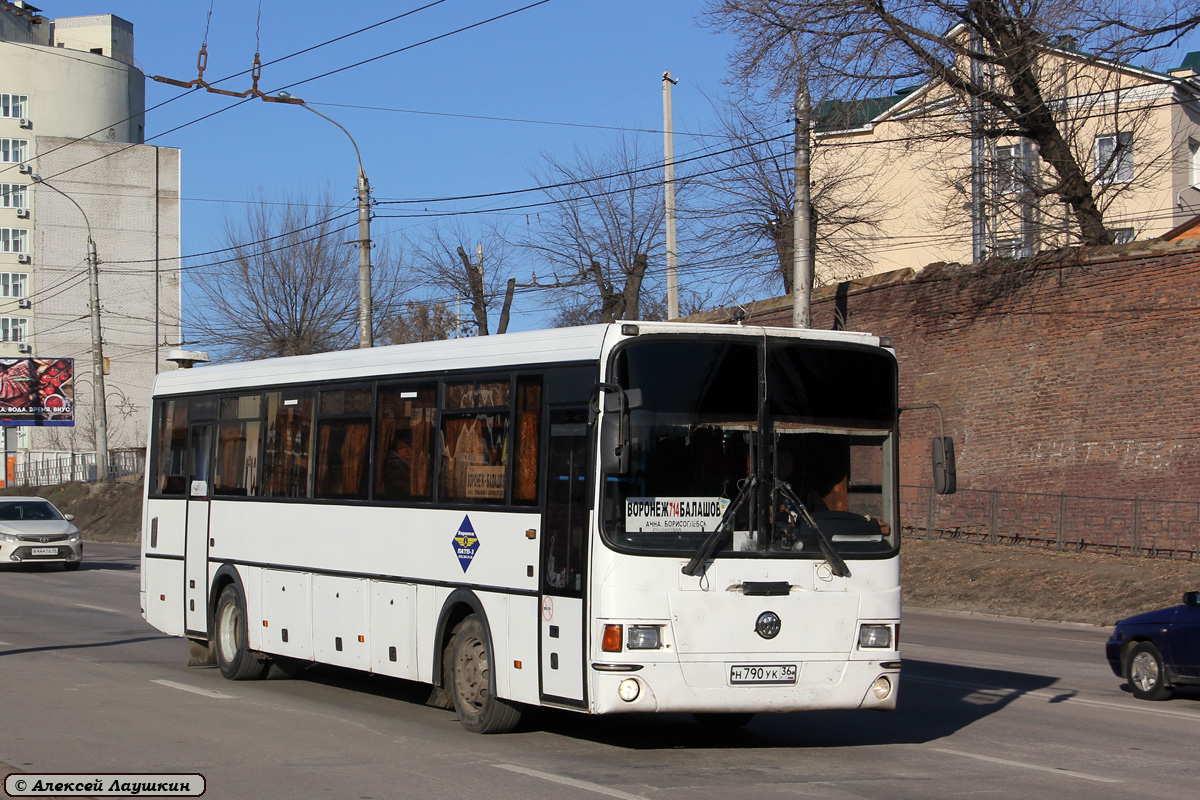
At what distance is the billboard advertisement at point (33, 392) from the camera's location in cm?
6781

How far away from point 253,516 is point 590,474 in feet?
17.9

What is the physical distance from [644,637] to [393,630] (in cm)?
301

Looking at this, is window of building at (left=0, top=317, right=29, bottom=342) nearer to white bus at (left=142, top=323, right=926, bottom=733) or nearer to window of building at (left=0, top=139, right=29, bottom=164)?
window of building at (left=0, top=139, right=29, bottom=164)

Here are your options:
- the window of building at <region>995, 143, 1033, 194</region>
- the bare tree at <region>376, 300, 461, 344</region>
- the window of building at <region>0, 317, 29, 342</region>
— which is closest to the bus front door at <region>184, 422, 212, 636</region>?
the window of building at <region>995, 143, 1033, 194</region>

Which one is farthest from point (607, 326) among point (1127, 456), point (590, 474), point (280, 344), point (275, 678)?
point (280, 344)

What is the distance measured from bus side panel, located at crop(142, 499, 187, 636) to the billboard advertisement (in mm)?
57161

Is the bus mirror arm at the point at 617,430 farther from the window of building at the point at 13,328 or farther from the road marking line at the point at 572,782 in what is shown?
the window of building at the point at 13,328

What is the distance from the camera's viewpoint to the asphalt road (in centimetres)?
809

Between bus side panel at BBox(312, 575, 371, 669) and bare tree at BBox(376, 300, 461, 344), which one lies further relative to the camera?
bare tree at BBox(376, 300, 461, 344)

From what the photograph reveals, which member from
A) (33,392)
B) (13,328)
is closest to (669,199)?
(33,392)

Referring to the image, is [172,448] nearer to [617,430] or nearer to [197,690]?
[197,690]

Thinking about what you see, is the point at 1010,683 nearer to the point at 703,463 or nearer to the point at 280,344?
the point at 703,463

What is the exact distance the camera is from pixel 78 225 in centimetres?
9262

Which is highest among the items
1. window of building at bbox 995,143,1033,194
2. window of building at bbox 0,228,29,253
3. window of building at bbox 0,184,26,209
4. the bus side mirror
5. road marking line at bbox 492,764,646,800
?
window of building at bbox 0,184,26,209
